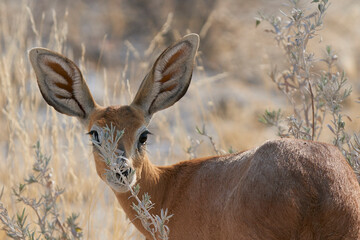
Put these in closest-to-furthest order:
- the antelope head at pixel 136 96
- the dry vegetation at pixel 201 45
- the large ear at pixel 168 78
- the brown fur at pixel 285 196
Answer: the brown fur at pixel 285 196 → the antelope head at pixel 136 96 → the large ear at pixel 168 78 → the dry vegetation at pixel 201 45

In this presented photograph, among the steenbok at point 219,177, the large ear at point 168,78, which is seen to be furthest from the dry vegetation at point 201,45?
the steenbok at point 219,177

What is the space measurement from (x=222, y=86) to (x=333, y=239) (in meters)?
10.8

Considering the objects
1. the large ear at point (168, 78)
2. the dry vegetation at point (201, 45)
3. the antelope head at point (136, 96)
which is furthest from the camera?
the dry vegetation at point (201, 45)

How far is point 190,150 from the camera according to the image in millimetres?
5398

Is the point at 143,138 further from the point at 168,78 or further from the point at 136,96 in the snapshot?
the point at 168,78

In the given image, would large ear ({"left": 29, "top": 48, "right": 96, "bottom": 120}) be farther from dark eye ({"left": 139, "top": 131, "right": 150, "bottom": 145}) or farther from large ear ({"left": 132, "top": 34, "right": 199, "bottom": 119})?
dark eye ({"left": 139, "top": 131, "right": 150, "bottom": 145})

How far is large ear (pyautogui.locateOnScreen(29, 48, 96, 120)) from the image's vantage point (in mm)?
4586

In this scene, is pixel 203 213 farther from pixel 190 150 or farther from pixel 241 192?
pixel 190 150

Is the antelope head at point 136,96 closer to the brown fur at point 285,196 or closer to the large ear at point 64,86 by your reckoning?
the large ear at point 64,86

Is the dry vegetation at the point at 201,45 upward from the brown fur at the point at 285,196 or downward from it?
downward

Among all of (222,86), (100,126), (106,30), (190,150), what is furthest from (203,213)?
(106,30)

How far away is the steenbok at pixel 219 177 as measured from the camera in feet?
9.63

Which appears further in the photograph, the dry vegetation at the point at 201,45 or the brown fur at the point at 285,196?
the dry vegetation at the point at 201,45

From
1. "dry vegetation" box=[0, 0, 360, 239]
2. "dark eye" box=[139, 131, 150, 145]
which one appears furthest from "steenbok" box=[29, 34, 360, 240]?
"dry vegetation" box=[0, 0, 360, 239]
